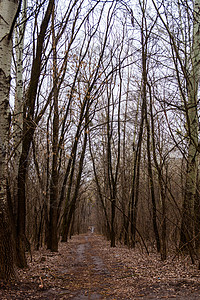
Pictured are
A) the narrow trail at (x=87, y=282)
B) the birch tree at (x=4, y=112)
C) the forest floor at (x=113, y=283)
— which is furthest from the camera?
the narrow trail at (x=87, y=282)

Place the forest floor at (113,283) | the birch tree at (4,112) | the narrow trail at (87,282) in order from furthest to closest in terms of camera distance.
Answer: the narrow trail at (87,282) < the forest floor at (113,283) < the birch tree at (4,112)

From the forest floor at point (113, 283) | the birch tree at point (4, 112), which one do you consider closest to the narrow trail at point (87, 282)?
the forest floor at point (113, 283)

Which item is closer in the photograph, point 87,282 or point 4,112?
point 4,112

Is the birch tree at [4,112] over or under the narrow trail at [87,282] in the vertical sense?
over

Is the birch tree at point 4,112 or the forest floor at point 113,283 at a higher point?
the birch tree at point 4,112

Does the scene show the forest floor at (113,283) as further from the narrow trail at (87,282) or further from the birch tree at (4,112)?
the birch tree at (4,112)

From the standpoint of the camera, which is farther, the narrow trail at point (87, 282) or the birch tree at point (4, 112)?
the narrow trail at point (87, 282)

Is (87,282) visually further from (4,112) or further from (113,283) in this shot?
(4,112)

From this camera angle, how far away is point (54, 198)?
1032cm

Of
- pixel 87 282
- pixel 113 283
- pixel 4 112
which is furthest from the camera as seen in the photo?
pixel 87 282

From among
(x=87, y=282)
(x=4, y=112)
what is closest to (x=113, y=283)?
(x=87, y=282)

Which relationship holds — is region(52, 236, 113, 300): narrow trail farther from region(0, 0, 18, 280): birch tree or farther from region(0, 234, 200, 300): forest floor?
region(0, 0, 18, 280): birch tree

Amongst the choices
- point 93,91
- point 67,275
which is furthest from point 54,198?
point 93,91

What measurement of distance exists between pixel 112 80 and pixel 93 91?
199cm
